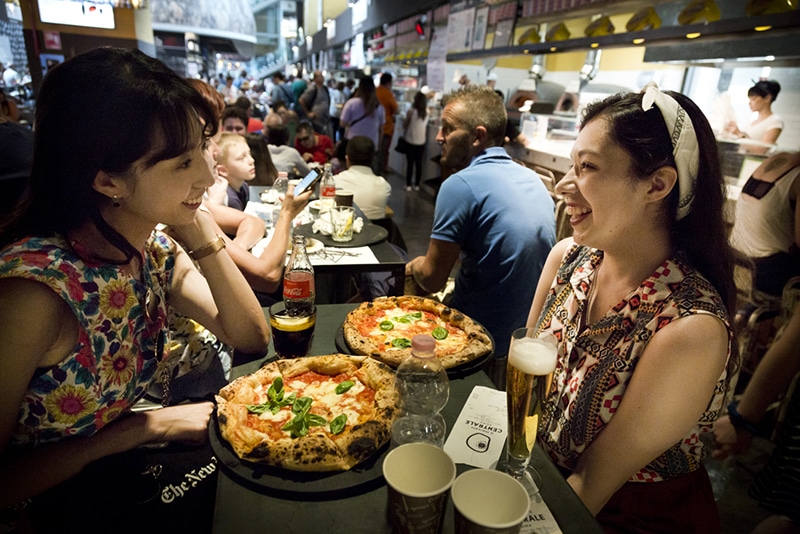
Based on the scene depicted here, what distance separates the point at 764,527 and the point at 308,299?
173 centimetres

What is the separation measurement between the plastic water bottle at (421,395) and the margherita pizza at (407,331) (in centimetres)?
21

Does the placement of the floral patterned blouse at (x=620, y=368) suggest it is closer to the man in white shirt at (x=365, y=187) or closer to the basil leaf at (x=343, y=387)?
the basil leaf at (x=343, y=387)

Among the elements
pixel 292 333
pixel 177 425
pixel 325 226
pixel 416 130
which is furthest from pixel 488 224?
pixel 416 130

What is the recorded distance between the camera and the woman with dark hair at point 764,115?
4898 mm

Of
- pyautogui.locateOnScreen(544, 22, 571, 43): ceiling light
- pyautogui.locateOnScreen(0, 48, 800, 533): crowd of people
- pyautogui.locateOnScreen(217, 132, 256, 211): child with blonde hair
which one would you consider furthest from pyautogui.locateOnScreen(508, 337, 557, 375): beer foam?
pyautogui.locateOnScreen(544, 22, 571, 43): ceiling light

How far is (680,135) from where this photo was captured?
4.03 ft

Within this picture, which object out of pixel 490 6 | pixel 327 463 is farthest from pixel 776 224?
pixel 490 6

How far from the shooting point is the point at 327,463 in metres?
1.01

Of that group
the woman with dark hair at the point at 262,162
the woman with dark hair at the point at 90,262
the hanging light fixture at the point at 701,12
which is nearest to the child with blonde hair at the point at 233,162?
the woman with dark hair at the point at 262,162

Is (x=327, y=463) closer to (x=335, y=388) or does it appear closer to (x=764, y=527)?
(x=335, y=388)

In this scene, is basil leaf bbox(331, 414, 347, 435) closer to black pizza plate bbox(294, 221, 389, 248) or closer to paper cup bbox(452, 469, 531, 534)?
paper cup bbox(452, 469, 531, 534)

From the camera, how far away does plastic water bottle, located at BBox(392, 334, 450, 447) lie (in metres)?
1.11

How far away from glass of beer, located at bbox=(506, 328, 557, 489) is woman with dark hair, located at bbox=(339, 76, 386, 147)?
745 cm

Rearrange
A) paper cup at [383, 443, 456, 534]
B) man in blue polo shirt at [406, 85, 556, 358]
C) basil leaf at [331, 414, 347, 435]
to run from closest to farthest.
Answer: paper cup at [383, 443, 456, 534], basil leaf at [331, 414, 347, 435], man in blue polo shirt at [406, 85, 556, 358]
